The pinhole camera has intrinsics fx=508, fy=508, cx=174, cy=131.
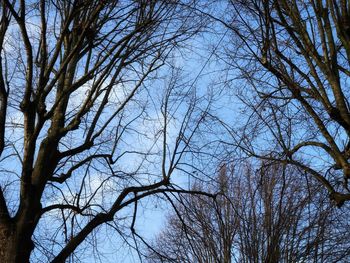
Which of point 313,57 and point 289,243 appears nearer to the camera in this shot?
point 313,57

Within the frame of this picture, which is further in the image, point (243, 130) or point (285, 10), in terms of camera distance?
point (243, 130)

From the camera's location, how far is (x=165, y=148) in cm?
626

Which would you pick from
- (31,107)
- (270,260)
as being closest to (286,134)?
(31,107)

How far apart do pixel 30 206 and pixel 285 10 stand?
11.5ft

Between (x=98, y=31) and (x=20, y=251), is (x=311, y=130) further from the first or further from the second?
(x=20, y=251)

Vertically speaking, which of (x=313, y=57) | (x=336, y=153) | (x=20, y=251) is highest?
(x=313, y=57)

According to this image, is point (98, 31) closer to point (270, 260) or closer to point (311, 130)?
point (311, 130)

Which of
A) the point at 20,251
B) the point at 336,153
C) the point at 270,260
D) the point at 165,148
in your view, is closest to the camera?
the point at 20,251

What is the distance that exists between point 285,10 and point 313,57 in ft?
2.65

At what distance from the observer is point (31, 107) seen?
16.8 feet

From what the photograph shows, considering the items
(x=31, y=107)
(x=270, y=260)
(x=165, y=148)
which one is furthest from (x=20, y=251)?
(x=270, y=260)

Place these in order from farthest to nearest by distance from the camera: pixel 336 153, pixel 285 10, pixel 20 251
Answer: pixel 285 10
pixel 336 153
pixel 20 251

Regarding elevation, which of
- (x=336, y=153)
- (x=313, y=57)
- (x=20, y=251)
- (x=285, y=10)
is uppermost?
(x=285, y=10)

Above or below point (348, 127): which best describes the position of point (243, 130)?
above
